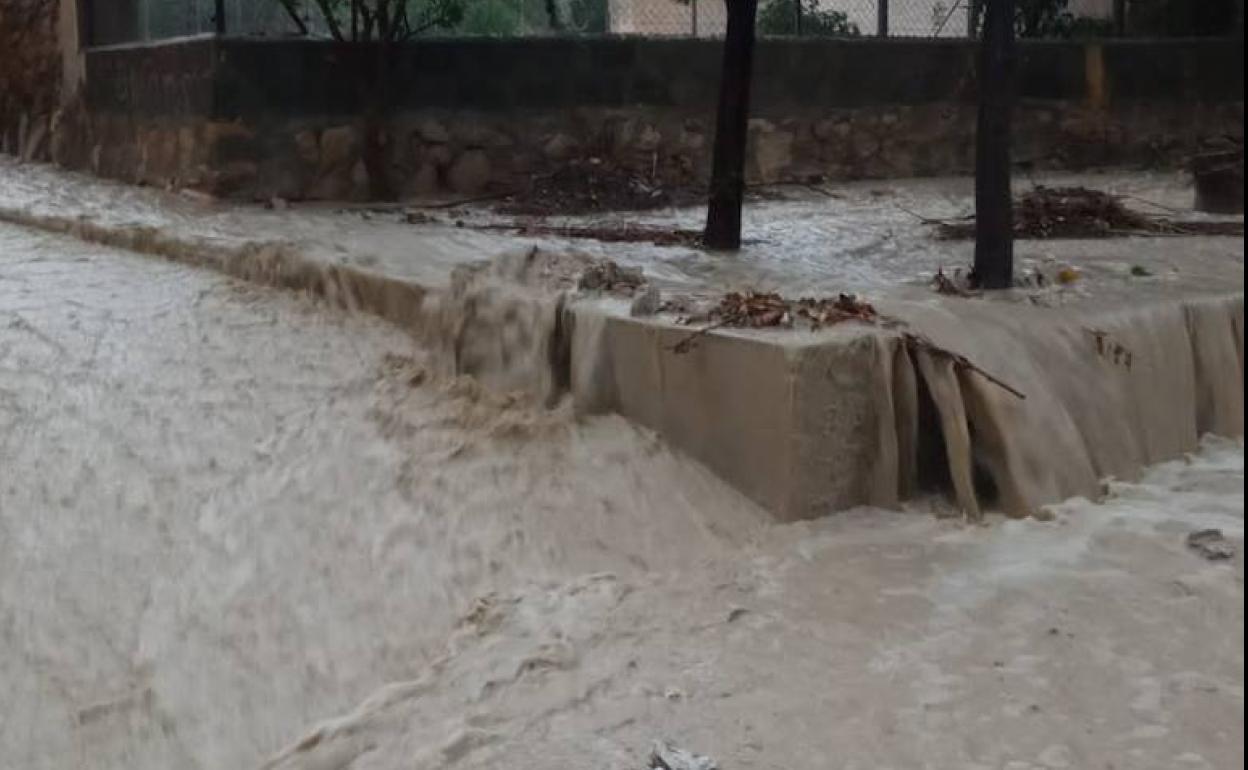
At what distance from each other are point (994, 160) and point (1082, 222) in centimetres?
207

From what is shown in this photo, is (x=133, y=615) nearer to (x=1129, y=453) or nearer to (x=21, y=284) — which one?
(x=1129, y=453)

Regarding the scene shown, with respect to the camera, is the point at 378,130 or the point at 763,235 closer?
the point at 763,235

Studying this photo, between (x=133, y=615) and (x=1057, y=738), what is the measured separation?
1913mm

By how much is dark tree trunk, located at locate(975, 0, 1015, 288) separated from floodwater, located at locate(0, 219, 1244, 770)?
3.05 feet

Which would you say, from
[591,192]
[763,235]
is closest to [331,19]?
[591,192]

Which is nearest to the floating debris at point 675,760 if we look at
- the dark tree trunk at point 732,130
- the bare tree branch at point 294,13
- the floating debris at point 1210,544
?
the floating debris at point 1210,544

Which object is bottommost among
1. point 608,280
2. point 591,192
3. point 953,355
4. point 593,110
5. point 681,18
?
point 953,355

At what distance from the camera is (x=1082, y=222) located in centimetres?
642

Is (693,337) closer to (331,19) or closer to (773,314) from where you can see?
(773,314)

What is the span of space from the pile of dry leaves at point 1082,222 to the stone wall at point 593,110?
0.91 m

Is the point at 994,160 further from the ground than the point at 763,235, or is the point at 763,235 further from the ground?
the point at 994,160

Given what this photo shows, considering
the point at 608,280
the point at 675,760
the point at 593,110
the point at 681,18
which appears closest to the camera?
the point at 675,760

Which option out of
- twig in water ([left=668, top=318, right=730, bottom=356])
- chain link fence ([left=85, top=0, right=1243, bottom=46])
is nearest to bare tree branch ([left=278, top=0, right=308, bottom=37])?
chain link fence ([left=85, top=0, right=1243, bottom=46])

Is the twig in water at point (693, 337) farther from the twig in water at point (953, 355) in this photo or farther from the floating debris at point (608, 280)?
the floating debris at point (608, 280)
